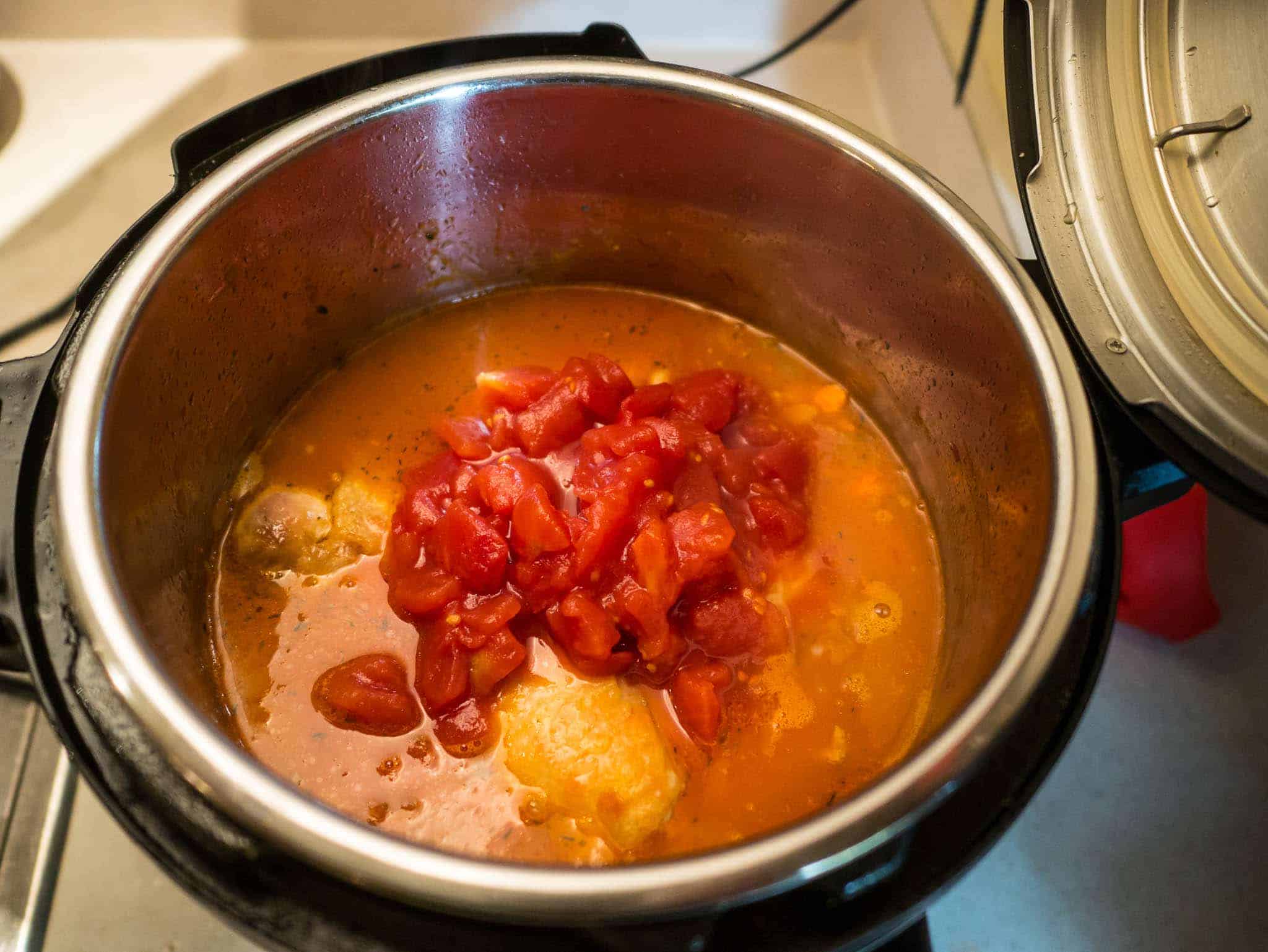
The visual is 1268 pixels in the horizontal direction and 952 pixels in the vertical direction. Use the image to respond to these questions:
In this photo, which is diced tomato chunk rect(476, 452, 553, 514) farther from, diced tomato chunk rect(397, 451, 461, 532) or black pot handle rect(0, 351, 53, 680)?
black pot handle rect(0, 351, 53, 680)

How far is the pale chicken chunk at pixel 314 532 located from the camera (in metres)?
1.34

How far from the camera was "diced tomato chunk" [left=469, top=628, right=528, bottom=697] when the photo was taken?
47.5 inches

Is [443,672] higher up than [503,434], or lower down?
lower down

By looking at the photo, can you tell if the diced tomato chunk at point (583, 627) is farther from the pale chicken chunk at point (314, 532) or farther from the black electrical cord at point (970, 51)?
the black electrical cord at point (970, 51)

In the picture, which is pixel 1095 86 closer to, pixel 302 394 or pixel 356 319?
pixel 356 319

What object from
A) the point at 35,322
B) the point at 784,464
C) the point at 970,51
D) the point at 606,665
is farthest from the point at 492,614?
the point at 970,51

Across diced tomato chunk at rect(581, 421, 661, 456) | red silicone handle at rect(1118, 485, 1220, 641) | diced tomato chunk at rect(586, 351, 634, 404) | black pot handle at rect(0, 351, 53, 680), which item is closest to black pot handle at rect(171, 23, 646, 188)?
black pot handle at rect(0, 351, 53, 680)

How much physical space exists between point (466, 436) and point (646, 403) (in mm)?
285

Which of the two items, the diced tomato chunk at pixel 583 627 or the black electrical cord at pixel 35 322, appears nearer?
the diced tomato chunk at pixel 583 627

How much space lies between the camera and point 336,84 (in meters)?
1.34

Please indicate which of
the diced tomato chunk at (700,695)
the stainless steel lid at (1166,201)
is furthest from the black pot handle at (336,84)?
the diced tomato chunk at (700,695)

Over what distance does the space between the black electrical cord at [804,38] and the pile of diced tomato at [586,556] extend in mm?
879

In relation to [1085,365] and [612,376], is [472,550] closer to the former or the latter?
[612,376]

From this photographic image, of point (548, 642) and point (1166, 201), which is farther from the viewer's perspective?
point (548, 642)
